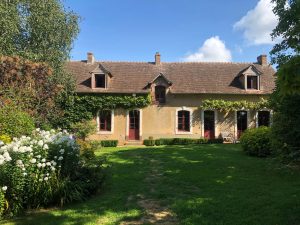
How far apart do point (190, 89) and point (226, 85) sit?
285 centimetres

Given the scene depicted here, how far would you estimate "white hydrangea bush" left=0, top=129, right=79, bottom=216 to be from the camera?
675 cm

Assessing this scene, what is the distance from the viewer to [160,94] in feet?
84.4

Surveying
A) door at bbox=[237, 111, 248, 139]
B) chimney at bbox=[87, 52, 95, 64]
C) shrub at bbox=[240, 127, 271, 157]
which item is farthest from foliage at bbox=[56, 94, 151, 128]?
shrub at bbox=[240, 127, 271, 157]

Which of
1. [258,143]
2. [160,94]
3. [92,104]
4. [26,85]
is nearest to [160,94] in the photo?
[160,94]

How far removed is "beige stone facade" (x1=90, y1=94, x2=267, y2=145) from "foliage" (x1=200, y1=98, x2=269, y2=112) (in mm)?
417

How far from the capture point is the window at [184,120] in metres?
25.8

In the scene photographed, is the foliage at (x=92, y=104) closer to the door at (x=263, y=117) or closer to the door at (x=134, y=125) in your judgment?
the door at (x=134, y=125)

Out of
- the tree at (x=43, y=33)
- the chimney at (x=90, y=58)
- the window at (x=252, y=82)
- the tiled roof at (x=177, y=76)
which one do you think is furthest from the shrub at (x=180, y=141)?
the chimney at (x=90, y=58)

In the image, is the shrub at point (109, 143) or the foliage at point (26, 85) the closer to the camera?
the foliage at point (26, 85)

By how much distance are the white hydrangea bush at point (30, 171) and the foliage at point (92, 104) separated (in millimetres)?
16829

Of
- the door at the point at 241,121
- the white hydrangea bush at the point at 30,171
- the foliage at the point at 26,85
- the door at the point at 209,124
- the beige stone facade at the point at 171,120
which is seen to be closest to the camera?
the white hydrangea bush at the point at 30,171

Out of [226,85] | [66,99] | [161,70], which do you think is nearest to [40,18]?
[66,99]

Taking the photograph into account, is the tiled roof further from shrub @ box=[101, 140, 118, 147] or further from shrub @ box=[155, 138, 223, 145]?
shrub @ box=[101, 140, 118, 147]

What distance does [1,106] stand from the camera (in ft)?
42.0
